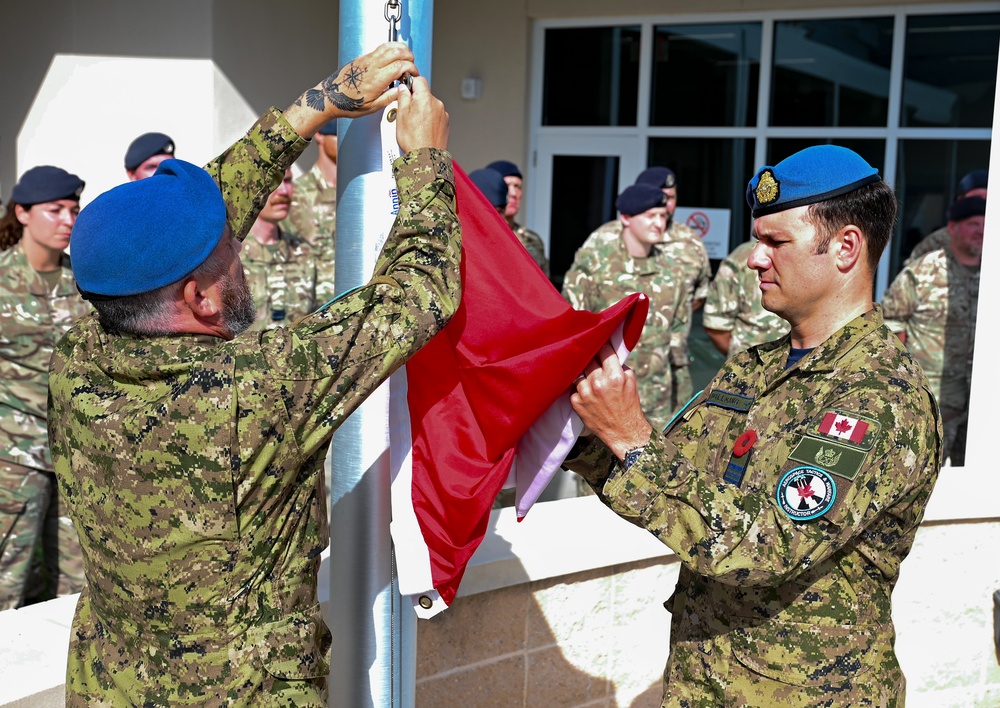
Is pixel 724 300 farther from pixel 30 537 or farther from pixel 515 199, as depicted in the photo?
pixel 30 537

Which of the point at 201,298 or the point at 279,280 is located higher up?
the point at 201,298

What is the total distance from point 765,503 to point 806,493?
0.08 m

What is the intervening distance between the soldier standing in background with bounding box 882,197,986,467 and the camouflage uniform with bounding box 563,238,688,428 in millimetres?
1522

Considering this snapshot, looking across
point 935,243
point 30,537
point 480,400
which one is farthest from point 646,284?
point 480,400

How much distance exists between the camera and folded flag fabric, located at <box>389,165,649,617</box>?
92.7 inches

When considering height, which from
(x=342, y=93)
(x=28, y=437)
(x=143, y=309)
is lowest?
(x=28, y=437)

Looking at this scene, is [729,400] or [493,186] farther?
[493,186]

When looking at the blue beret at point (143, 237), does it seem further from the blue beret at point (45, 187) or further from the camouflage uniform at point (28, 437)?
the blue beret at point (45, 187)

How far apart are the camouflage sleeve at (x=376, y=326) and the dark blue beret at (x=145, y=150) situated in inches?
177

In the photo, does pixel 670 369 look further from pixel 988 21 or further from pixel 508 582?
pixel 988 21

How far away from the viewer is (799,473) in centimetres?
212

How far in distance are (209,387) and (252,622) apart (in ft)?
1.68

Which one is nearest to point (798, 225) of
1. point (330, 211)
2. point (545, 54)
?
point (330, 211)

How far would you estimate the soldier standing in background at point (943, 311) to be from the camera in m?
7.06
